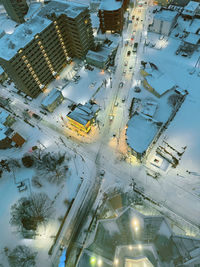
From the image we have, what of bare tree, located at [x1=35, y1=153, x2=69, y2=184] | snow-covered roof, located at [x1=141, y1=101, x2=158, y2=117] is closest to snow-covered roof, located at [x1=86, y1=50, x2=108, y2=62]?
snow-covered roof, located at [x1=141, y1=101, x2=158, y2=117]

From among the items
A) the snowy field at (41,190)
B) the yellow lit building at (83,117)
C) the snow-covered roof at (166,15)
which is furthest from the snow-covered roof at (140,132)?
the snow-covered roof at (166,15)

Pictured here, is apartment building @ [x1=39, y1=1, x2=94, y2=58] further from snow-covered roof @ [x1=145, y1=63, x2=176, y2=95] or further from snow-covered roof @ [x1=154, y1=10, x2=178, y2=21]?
snow-covered roof @ [x1=154, y1=10, x2=178, y2=21]

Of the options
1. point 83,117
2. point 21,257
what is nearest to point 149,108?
point 83,117

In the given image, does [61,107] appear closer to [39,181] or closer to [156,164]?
[39,181]

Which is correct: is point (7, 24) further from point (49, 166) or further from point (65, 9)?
point (49, 166)

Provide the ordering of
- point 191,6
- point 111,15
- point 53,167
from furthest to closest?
point 191,6 → point 111,15 → point 53,167

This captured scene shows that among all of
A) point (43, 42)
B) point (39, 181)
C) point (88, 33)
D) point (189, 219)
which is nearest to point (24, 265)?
point (39, 181)

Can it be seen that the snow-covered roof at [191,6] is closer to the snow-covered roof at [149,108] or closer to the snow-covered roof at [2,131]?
the snow-covered roof at [149,108]
